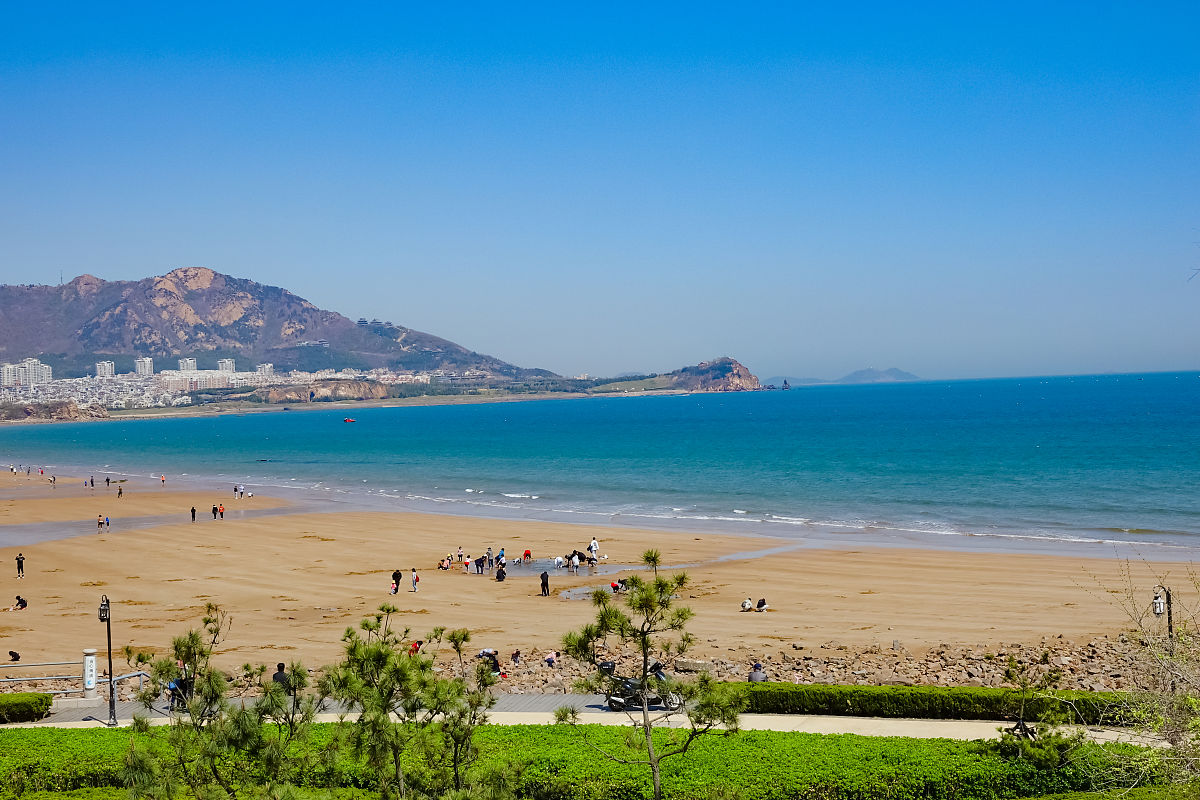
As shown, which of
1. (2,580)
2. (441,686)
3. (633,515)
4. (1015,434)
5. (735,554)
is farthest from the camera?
(1015,434)

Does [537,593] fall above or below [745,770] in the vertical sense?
below

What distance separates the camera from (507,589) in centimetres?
3300

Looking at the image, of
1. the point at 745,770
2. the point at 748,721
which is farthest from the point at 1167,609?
the point at 745,770

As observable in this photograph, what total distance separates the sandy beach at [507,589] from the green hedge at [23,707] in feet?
17.1

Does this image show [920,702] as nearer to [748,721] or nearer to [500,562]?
[748,721]

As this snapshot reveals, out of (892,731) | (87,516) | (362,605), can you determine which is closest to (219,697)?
(892,731)

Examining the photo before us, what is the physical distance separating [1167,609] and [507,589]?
69.7 ft

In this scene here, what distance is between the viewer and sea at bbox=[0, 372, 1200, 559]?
44.9 metres

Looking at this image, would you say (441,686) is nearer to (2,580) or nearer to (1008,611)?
(1008,611)

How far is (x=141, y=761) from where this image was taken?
324 inches

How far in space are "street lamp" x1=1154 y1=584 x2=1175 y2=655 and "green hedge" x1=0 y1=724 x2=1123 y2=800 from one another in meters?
2.21

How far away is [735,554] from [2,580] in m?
29.4

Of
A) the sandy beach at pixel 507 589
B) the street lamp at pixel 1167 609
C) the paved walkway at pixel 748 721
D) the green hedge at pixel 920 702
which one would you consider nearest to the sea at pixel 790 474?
the sandy beach at pixel 507 589

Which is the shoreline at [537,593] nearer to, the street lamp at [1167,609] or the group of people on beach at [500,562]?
the group of people on beach at [500,562]
